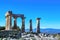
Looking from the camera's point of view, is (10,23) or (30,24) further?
(30,24)

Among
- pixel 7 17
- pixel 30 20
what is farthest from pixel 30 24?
pixel 7 17

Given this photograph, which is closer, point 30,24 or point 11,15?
point 11,15

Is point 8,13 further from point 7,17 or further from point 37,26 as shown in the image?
point 37,26

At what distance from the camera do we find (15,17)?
63250 mm

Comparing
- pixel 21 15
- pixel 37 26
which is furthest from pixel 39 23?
pixel 21 15

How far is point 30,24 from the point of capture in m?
65.8

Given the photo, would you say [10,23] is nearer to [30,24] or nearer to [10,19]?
[10,19]

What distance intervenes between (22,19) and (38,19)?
3794mm

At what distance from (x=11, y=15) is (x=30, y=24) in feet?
20.8

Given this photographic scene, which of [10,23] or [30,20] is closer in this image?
[10,23]

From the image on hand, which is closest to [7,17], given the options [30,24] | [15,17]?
[15,17]

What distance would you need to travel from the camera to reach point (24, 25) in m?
64.8

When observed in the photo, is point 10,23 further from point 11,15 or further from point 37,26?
point 37,26

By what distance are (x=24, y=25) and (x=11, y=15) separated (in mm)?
4870
